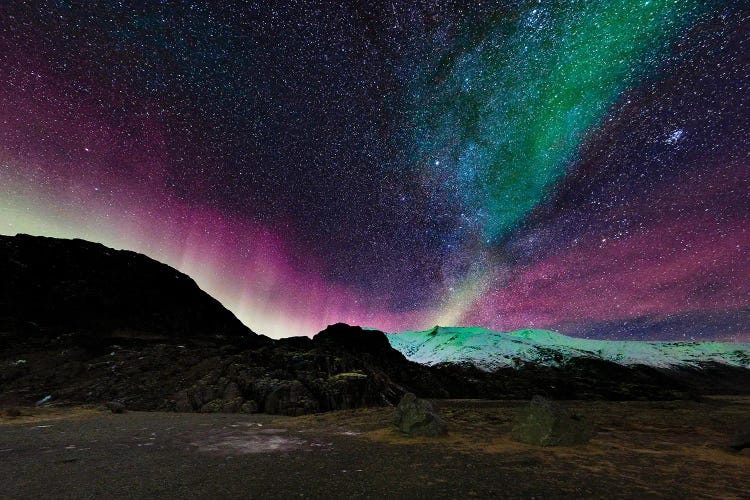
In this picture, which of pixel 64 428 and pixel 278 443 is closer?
pixel 278 443

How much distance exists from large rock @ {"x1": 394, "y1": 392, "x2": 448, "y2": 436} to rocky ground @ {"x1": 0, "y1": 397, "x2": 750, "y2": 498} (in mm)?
517

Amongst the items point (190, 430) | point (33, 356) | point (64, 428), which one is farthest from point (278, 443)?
point (33, 356)

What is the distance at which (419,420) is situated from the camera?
575 inches

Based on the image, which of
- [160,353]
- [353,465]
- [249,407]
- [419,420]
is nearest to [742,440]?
[419,420]

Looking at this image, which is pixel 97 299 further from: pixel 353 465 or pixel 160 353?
pixel 353 465

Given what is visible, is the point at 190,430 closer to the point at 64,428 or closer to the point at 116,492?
the point at 64,428

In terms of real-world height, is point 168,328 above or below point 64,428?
above

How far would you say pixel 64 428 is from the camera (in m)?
15.7

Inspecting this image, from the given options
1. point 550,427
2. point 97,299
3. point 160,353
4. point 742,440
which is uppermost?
point 97,299

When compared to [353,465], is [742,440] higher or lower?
higher

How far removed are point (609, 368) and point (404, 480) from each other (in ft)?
615

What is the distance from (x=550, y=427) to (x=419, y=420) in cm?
540

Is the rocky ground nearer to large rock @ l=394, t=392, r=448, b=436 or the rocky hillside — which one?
large rock @ l=394, t=392, r=448, b=436

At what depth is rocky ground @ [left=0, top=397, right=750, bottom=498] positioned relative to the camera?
713 centimetres
